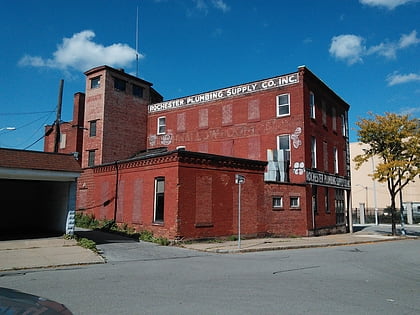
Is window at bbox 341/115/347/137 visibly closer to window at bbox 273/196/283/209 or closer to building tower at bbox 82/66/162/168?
window at bbox 273/196/283/209

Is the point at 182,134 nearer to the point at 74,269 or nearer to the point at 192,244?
the point at 192,244

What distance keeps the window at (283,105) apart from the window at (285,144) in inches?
66.4

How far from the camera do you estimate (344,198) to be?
32.0 meters

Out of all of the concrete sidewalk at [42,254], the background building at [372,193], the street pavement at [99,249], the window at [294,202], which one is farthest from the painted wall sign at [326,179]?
the background building at [372,193]

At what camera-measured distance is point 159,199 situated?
1941cm

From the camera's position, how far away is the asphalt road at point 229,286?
6574 mm

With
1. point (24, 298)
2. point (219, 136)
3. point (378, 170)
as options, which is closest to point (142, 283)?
point (24, 298)

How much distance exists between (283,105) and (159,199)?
1238cm

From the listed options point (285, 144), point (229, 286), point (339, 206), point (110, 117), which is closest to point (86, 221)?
point (110, 117)

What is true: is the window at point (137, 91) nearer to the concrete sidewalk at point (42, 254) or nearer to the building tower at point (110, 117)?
the building tower at point (110, 117)

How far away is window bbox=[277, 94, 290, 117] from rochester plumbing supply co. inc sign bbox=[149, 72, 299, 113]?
0.93 m

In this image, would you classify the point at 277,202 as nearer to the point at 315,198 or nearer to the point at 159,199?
the point at 315,198

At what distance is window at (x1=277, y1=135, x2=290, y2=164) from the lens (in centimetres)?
2602

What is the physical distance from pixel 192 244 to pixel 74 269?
7.63m
